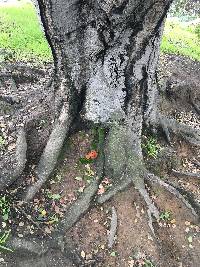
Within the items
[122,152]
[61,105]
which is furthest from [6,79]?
[122,152]

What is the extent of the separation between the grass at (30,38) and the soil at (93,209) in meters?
3.46

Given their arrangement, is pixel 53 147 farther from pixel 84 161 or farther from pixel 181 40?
pixel 181 40

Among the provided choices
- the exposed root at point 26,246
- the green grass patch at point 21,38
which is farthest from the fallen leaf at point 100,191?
the green grass patch at point 21,38

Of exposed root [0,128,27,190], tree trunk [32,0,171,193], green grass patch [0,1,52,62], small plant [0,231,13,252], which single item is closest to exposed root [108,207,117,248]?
tree trunk [32,0,171,193]

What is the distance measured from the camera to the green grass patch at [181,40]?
1221 cm

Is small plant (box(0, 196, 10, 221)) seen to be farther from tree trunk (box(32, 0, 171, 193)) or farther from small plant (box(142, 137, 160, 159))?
small plant (box(142, 137, 160, 159))

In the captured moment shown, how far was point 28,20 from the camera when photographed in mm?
13383

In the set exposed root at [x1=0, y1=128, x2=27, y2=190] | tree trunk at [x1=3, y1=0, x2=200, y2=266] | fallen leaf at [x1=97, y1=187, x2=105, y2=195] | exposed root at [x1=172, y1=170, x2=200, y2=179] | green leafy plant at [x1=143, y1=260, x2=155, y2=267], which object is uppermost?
tree trunk at [x1=3, y1=0, x2=200, y2=266]

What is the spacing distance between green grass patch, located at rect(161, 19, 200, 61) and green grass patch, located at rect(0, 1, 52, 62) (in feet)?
11.0

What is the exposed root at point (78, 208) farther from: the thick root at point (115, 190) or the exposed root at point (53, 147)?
the exposed root at point (53, 147)

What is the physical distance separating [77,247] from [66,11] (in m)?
2.80

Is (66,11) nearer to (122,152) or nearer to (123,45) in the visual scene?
(123,45)

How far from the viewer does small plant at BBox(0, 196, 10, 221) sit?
17.2 feet

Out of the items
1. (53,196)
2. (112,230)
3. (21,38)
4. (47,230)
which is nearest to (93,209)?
(112,230)
